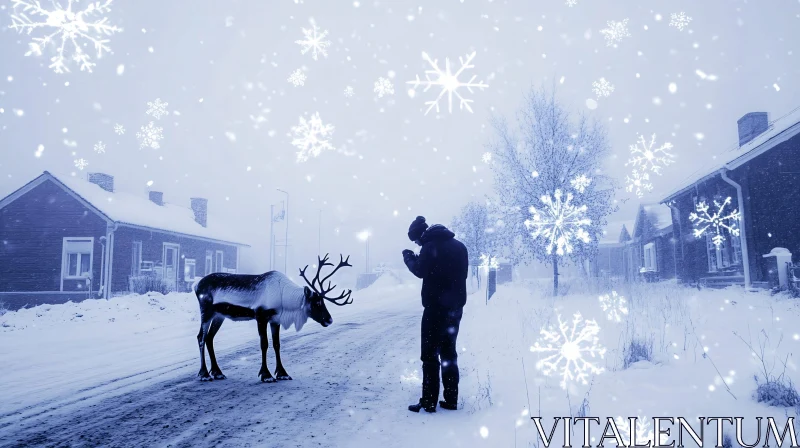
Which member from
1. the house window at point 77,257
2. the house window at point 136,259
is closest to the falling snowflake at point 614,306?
the house window at point 136,259

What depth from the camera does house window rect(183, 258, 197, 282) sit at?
30.1 m

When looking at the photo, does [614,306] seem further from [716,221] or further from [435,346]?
[716,221]

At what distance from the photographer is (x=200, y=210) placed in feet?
115

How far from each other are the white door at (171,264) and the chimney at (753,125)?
30.4m

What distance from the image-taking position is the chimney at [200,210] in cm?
3484

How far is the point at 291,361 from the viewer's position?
823 centimetres

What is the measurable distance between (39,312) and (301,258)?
75.2 m

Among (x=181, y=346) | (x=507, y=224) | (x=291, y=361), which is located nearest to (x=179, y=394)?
(x=291, y=361)

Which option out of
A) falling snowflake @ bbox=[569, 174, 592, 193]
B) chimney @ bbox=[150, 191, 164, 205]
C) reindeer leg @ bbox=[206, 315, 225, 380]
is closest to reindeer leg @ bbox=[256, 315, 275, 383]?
reindeer leg @ bbox=[206, 315, 225, 380]

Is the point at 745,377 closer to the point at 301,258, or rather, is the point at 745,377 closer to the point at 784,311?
the point at 784,311

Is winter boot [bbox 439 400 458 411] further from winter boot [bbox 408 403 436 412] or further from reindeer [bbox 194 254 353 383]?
reindeer [bbox 194 254 353 383]

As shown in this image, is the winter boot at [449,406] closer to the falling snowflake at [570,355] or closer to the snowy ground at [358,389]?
the snowy ground at [358,389]

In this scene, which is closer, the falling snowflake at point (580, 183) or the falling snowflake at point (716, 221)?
the falling snowflake at point (580, 183)

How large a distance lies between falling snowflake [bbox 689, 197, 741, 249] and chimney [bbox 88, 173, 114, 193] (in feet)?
98.2
